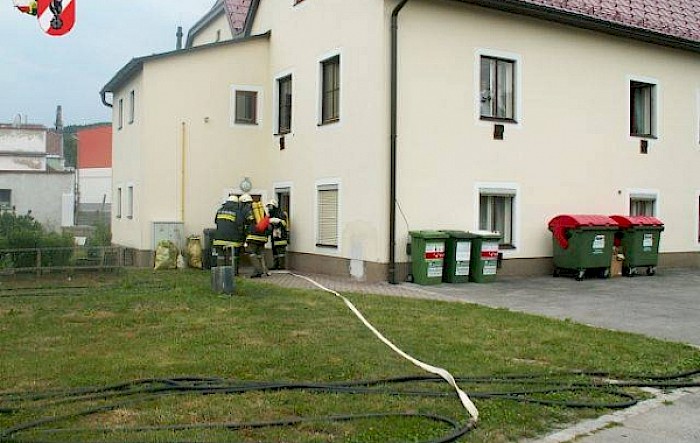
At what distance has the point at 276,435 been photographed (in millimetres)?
4770

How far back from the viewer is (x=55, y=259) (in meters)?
14.4

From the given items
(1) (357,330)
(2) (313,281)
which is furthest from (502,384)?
(2) (313,281)

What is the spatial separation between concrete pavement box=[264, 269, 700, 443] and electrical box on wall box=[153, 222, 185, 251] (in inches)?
140

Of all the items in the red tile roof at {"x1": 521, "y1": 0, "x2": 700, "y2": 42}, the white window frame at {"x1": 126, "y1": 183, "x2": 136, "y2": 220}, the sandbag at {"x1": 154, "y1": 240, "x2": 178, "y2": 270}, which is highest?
the red tile roof at {"x1": 521, "y1": 0, "x2": 700, "y2": 42}

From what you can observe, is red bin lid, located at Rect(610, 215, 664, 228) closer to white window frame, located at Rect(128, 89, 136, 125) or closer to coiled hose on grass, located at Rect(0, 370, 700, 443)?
coiled hose on grass, located at Rect(0, 370, 700, 443)

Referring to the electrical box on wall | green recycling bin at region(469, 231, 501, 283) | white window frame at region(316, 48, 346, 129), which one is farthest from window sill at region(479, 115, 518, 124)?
the electrical box on wall

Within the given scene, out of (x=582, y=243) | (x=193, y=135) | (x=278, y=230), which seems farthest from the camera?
(x=193, y=135)

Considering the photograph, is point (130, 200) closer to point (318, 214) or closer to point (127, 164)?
point (127, 164)

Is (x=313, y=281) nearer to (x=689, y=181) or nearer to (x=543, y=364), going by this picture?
(x=543, y=364)

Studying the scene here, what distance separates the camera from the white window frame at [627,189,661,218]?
59.9ft

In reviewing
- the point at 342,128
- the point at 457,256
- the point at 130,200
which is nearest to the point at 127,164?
the point at 130,200

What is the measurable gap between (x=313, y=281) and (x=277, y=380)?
8486 millimetres

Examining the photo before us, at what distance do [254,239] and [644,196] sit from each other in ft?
32.5

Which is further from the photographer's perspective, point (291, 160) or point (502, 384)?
point (291, 160)
